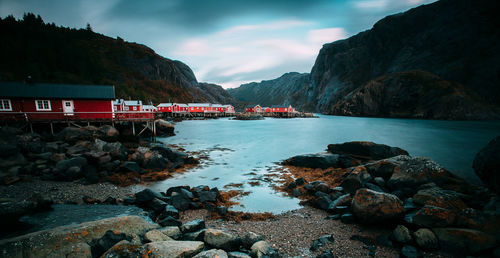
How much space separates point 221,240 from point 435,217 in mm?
6127

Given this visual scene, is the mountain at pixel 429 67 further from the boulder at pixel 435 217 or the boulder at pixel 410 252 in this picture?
the boulder at pixel 410 252

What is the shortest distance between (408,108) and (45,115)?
10414cm

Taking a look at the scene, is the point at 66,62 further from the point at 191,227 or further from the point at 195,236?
the point at 195,236

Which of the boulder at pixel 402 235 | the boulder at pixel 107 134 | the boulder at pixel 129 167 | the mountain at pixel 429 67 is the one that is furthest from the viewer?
the mountain at pixel 429 67

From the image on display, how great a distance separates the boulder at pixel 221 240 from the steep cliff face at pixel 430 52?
307ft

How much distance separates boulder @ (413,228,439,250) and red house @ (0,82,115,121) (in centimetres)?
2853

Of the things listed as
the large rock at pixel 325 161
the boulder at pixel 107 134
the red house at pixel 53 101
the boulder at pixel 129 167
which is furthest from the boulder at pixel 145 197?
the red house at pixel 53 101

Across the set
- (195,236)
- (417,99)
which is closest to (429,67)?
(417,99)

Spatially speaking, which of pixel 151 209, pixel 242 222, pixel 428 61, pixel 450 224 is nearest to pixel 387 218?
pixel 450 224

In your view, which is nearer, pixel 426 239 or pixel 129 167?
pixel 426 239

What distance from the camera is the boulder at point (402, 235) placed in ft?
19.0

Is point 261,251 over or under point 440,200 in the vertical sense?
under

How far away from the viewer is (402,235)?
5.85m

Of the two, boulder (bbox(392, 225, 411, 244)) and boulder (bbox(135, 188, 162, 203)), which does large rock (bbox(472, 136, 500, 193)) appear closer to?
boulder (bbox(392, 225, 411, 244))
